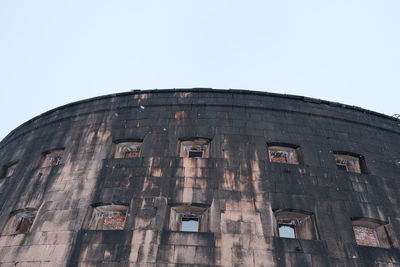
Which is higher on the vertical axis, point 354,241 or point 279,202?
point 279,202

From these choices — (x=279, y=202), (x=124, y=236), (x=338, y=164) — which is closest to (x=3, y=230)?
(x=124, y=236)

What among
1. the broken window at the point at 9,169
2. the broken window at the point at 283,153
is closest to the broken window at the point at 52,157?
the broken window at the point at 9,169

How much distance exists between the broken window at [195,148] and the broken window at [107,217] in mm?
3573

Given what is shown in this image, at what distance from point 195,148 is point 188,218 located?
3.39 m

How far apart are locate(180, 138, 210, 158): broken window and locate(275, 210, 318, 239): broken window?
4133mm

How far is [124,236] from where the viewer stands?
33.9 feet

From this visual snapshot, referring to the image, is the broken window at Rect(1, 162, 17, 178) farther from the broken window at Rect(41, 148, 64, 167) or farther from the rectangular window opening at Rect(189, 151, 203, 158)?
the rectangular window opening at Rect(189, 151, 203, 158)

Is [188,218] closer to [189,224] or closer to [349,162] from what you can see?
[189,224]

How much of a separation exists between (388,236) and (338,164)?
3.62 metres

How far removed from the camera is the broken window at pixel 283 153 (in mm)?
13500

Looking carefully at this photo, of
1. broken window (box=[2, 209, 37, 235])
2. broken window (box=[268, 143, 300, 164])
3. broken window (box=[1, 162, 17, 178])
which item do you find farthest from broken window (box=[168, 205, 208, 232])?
broken window (box=[1, 162, 17, 178])

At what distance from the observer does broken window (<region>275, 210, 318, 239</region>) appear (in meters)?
11.0

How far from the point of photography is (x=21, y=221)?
496 inches

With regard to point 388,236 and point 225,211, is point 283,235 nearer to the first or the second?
point 225,211
